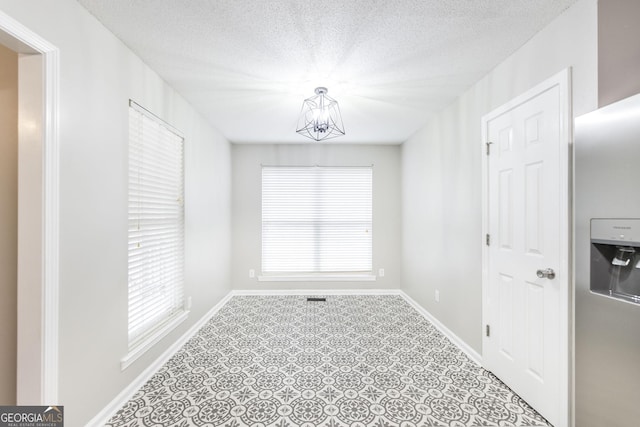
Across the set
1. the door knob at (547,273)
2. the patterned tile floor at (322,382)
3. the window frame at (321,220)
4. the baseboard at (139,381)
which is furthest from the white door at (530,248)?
the baseboard at (139,381)

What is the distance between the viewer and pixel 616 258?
50.0 inches

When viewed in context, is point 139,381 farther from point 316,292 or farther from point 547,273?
point 547,273

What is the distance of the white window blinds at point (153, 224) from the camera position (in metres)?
2.13

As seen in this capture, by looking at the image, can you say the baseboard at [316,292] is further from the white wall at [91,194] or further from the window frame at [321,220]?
the white wall at [91,194]

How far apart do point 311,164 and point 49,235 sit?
356cm

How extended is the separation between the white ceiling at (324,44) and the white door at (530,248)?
1.61 feet

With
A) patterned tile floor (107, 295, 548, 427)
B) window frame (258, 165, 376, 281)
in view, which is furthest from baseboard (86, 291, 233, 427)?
window frame (258, 165, 376, 281)

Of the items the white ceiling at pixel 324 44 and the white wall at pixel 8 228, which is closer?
the white wall at pixel 8 228

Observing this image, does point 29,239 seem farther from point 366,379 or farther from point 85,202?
point 366,379

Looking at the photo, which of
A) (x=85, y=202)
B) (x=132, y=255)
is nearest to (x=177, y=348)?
(x=132, y=255)

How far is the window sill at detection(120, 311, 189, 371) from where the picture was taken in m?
1.97

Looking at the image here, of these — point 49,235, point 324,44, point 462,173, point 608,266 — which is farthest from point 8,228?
point 462,173

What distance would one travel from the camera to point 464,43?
1.91 metres

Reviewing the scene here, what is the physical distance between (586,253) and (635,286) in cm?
21
